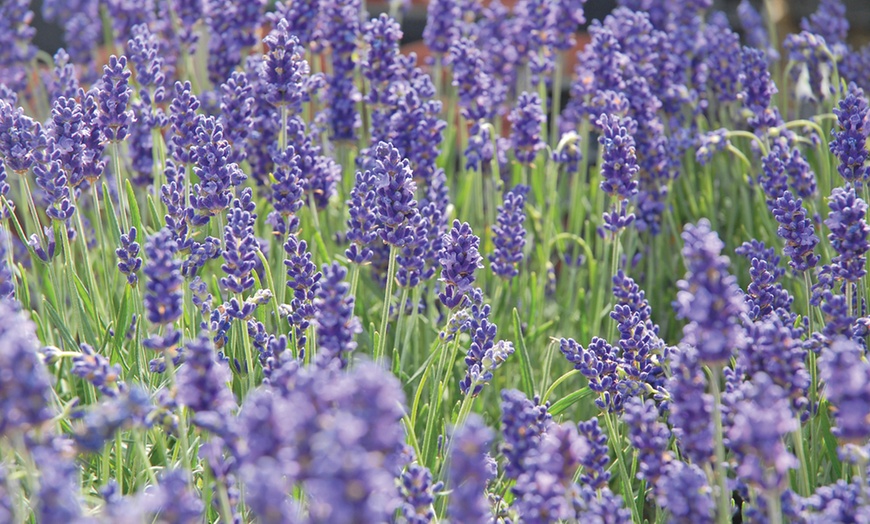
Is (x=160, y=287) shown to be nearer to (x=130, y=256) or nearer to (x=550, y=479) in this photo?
(x=130, y=256)

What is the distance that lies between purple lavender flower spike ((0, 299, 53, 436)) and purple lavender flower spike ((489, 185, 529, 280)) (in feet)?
5.64

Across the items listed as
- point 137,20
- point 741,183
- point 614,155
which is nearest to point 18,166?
point 614,155

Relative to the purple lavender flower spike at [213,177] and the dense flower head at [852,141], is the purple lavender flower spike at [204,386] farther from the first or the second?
the dense flower head at [852,141]

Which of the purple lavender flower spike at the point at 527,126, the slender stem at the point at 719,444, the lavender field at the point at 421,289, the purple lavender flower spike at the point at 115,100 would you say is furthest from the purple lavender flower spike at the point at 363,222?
the slender stem at the point at 719,444

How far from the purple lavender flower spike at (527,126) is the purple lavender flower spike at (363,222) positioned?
891 millimetres

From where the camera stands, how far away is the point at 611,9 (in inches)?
257

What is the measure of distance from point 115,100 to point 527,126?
1.41 metres

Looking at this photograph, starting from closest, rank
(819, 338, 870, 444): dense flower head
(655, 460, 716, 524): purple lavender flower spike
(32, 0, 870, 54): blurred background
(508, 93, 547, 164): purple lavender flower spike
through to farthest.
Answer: (819, 338, 870, 444): dense flower head → (655, 460, 716, 524): purple lavender flower spike → (508, 93, 547, 164): purple lavender flower spike → (32, 0, 870, 54): blurred background

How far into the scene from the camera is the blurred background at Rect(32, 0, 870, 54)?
618 cm

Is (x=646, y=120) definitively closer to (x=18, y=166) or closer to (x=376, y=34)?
(x=376, y=34)

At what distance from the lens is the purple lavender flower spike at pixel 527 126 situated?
131 inches

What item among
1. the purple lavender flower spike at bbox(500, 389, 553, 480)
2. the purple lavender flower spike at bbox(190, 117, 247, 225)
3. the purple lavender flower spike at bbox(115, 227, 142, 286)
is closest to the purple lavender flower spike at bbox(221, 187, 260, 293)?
the purple lavender flower spike at bbox(190, 117, 247, 225)

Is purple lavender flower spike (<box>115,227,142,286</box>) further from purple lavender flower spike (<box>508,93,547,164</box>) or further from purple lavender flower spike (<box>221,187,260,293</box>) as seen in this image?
purple lavender flower spike (<box>508,93,547,164</box>)

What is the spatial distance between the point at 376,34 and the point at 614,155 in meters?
1.03
